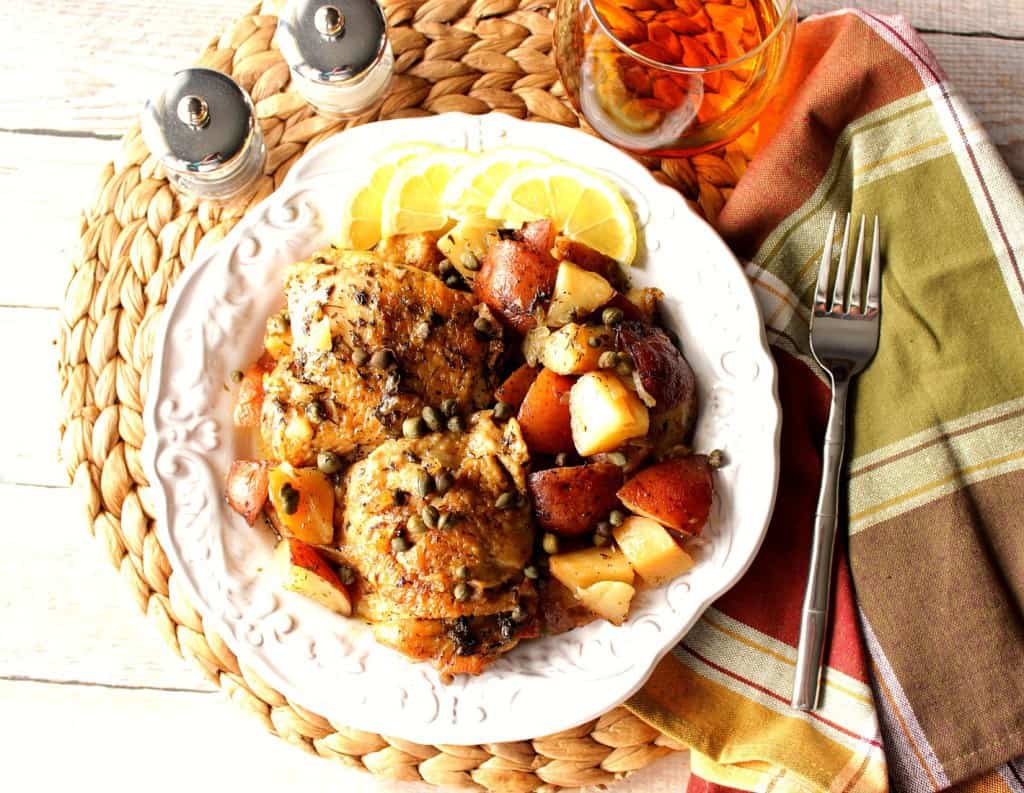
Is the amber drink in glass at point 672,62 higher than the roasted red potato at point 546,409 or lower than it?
higher

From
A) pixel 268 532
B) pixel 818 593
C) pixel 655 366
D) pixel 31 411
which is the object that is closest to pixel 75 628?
pixel 31 411

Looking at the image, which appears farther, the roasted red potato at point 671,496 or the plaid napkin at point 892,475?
the plaid napkin at point 892,475

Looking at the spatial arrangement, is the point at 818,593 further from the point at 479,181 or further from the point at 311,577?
the point at 479,181

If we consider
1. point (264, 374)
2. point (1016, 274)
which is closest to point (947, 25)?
point (1016, 274)

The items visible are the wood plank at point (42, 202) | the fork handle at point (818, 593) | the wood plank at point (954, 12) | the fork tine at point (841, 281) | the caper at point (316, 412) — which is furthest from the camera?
the wood plank at point (42, 202)

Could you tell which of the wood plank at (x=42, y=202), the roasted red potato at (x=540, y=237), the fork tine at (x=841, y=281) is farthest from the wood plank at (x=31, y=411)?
the fork tine at (x=841, y=281)

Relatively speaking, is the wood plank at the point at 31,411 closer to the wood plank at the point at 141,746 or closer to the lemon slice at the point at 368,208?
the wood plank at the point at 141,746

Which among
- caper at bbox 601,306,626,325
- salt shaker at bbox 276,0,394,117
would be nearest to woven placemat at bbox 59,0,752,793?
salt shaker at bbox 276,0,394,117
